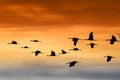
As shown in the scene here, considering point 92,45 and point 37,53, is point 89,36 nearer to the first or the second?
point 92,45

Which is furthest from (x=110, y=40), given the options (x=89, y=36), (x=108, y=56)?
(x=108, y=56)

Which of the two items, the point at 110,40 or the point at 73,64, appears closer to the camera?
the point at 110,40

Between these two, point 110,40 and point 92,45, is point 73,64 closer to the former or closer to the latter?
point 92,45

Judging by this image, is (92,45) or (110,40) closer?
(110,40)

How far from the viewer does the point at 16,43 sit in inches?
2425

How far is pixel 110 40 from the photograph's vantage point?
59.9 m

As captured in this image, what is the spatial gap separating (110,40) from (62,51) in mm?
10630

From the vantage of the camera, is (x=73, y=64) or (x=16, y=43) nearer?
(x=16, y=43)

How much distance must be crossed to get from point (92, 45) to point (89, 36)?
19.0 ft

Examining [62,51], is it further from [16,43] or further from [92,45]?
[16,43]

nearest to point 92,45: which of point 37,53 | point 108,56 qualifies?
point 108,56

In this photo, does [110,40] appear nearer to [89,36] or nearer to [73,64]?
[89,36]

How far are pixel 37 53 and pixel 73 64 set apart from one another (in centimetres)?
577

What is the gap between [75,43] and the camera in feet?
204
